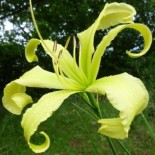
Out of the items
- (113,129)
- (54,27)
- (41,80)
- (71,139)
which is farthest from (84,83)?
(54,27)

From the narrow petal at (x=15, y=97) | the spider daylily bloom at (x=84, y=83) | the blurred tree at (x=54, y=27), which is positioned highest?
the spider daylily bloom at (x=84, y=83)

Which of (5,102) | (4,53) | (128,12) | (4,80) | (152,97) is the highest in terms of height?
(128,12)

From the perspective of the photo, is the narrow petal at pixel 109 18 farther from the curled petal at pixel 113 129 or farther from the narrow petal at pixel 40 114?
the curled petal at pixel 113 129

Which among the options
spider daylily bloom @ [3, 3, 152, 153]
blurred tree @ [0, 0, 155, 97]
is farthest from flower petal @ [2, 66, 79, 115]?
blurred tree @ [0, 0, 155, 97]

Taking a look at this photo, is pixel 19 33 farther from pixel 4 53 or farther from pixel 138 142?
pixel 138 142

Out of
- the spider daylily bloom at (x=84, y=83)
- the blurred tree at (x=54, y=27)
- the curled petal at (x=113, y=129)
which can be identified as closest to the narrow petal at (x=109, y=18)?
the spider daylily bloom at (x=84, y=83)

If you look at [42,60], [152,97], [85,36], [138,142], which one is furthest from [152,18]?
[85,36]

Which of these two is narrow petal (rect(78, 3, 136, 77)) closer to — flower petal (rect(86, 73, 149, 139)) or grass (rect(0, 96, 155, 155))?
flower petal (rect(86, 73, 149, 139))
